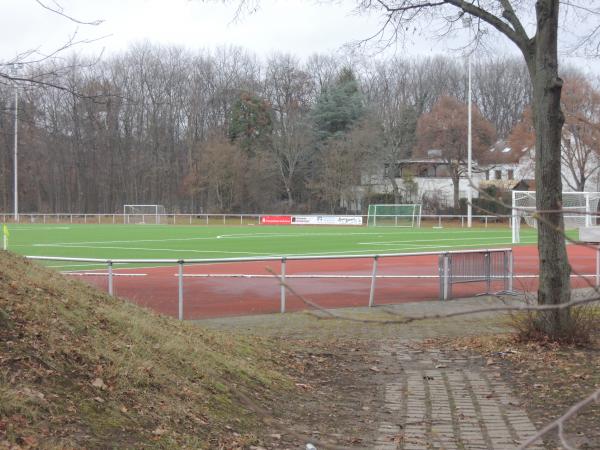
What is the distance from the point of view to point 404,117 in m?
77.5

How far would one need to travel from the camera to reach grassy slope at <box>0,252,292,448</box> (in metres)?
4.53

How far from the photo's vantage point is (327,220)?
6450cm

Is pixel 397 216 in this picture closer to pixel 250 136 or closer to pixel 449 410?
pixel 250 136

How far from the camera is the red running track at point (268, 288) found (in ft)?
50.2

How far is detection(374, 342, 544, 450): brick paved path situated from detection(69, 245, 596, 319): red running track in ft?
15.7

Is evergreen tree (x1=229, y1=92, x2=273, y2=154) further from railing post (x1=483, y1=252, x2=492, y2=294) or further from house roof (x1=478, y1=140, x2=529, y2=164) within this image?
railing post (x1=483, y1=252, x2=492, y2=294)

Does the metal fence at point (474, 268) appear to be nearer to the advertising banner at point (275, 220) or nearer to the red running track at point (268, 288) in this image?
the red running track at point (268, 288)

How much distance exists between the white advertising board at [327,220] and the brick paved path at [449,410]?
179 feet

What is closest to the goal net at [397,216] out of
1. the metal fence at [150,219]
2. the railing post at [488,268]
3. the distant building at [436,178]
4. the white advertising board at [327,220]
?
the white advertising board at [327,220]

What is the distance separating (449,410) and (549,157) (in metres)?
4.44

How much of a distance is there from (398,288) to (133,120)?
228 feet

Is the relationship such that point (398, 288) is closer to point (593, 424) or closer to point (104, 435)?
point (593, 424)

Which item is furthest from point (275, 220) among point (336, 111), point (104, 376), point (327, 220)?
point (104, 376)

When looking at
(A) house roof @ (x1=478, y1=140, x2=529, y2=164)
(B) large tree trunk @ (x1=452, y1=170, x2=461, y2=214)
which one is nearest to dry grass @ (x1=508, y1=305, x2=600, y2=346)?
(B) large tree trunk @ (x1=452, y1=170, x2=461, y2=214)
